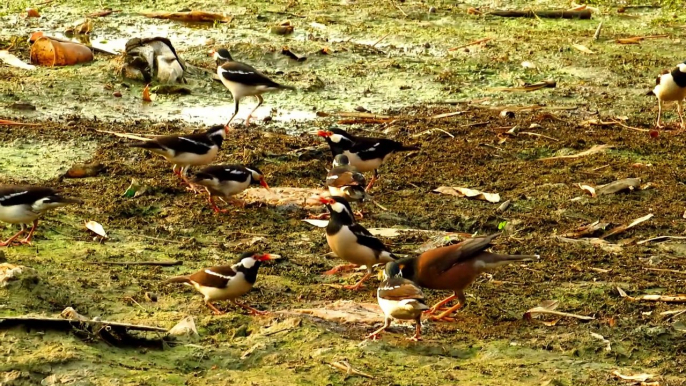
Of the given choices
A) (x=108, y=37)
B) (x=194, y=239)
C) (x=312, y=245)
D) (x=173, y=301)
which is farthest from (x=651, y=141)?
(x=108, y=37)

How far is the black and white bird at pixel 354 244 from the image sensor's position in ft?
29.3

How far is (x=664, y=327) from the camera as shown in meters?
7.71

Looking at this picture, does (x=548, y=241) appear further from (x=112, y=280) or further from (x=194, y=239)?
(x=112, y=280)

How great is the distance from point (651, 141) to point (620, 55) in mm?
3555

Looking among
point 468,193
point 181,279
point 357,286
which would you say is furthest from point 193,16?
point 181,279

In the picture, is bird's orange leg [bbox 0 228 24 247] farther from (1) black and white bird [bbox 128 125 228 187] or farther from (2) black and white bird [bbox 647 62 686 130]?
(2) black and white bird [bbox 647 62 686 130]

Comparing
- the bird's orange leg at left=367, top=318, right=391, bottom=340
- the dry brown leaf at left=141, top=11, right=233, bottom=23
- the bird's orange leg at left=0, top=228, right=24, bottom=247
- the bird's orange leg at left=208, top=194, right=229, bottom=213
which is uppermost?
the bird's orange leg at left=367, top=318, right=391, bottom=340

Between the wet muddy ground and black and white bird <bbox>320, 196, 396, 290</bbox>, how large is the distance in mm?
174

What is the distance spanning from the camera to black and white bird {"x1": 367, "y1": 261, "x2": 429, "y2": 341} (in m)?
7.49

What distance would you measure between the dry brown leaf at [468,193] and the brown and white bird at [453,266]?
7.92 ft

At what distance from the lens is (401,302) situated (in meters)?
7.54

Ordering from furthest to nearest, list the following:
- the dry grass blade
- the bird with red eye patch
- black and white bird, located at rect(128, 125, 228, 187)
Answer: the dry grass blade < black and white bird, located at rect(128, 125, 228, 187) < the bird with red eye patch

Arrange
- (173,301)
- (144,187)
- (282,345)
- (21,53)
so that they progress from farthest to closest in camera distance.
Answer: (21,53) → (144,187) → (173,301) → (282,345)

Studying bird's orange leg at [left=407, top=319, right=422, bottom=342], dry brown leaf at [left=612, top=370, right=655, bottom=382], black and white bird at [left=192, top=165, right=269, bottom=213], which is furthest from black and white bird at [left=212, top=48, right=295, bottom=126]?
dry brown leaf at [left=612, top=370, right=655, bottom=382]
